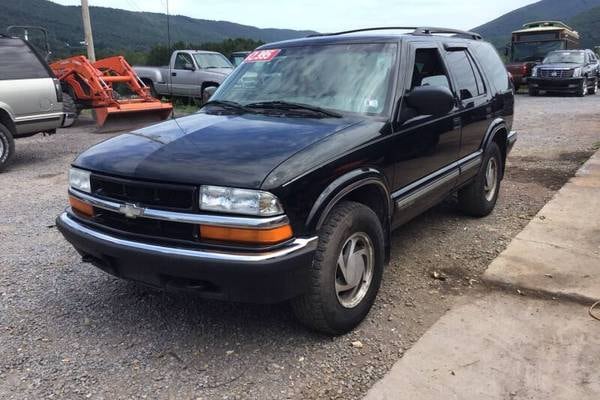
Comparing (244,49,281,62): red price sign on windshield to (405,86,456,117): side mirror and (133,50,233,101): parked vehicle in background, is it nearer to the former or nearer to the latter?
(405,86,456,117): side mirror

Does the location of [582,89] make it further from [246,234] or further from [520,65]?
[246,234]

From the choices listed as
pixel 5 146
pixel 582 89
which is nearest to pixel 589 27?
pixel 582 89

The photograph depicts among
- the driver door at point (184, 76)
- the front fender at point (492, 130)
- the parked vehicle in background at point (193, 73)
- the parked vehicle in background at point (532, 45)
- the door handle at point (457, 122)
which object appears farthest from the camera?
the parked vehicle in background at point (532, 45)

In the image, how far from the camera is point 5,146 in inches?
327

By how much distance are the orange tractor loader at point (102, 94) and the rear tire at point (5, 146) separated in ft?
9.28

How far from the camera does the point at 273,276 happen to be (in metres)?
2.78

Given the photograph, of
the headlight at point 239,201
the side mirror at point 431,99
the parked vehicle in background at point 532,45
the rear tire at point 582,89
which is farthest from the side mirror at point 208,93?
the parked vehicle in background at point 532,45

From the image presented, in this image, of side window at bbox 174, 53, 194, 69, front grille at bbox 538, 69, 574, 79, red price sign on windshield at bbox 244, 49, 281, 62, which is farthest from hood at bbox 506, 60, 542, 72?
red price sign on windshield at bbox 244, 49, 281, 62

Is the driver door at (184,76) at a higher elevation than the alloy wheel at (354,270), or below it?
higher

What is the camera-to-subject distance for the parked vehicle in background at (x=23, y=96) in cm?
831

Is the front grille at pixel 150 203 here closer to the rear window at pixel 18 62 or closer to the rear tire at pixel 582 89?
the rear window at pixel 18 62

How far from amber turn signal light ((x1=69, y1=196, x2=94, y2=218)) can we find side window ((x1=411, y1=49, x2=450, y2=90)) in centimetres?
236

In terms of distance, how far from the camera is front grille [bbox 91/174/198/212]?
113 inches

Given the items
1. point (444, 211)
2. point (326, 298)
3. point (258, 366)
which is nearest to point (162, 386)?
point (258, 366)
